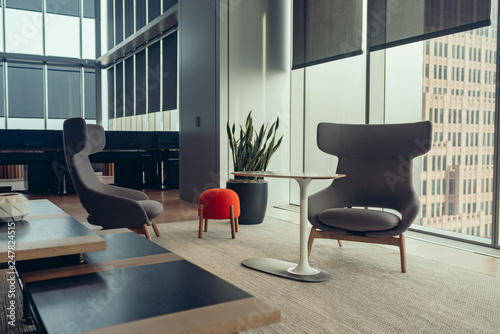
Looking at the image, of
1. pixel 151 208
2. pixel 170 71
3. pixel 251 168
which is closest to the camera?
pixel 151 208

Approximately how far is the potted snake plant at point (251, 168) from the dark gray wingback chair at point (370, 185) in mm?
1008

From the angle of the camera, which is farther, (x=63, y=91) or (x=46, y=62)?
(x=63, y=91)

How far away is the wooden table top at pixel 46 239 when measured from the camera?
4.94 feet

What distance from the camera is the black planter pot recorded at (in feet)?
14.2

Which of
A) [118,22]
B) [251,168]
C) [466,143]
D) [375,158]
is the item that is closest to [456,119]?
[466,143]

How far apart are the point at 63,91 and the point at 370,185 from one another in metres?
9.01

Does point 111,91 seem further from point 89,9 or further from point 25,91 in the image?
point 89,9

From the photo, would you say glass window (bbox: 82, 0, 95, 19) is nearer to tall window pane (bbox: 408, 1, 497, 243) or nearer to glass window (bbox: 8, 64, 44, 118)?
glass window (bbox: 8, 64, 44, 118)

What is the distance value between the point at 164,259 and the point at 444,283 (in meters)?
1.73

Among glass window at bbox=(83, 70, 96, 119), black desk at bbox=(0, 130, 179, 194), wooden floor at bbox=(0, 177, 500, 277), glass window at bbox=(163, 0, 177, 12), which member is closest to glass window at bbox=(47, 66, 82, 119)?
glass window at bbox=(83, 70, 96, 119)

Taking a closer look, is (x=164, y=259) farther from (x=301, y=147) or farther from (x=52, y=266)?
(x=301, y=147)

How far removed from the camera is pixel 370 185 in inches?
127

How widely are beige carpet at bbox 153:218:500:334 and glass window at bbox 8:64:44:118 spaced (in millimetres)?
7895

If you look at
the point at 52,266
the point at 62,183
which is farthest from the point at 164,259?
the point at 62,183
